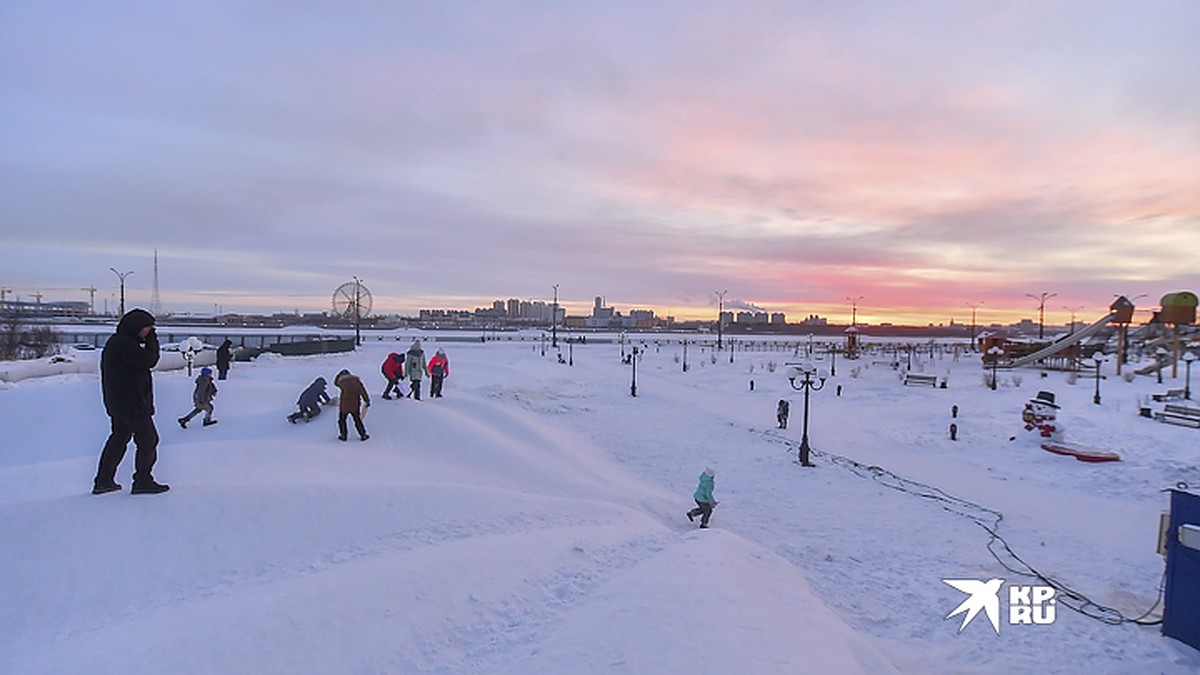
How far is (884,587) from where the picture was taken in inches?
344

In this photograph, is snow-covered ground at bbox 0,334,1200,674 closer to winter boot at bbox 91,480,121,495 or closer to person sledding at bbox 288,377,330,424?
winter boot at bbox 91,480,121,495

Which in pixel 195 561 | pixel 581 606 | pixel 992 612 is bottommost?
pixel 992 612

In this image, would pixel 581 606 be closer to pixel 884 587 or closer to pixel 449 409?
pixel 884 587

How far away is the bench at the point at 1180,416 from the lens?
19.3 metres

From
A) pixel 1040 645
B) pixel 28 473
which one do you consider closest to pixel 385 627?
pixel 28 473

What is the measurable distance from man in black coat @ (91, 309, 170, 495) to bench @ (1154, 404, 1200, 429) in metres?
26.7

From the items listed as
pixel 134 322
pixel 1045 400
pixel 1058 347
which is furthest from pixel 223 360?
pixel 1058 347

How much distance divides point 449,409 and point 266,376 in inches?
581

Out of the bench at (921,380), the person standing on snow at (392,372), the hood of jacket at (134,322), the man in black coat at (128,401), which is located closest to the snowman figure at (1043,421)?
the bench at (921,380)

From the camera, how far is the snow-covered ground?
5328 millimetres

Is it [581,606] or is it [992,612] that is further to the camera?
[992,612]

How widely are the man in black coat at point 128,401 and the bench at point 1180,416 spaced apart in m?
26.7

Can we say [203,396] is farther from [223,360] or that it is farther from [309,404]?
[223,360]

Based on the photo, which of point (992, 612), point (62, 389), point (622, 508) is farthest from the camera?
point (62, 389)
